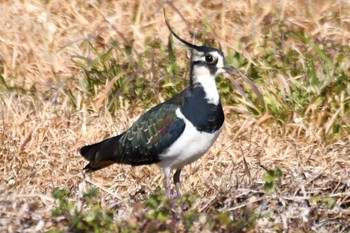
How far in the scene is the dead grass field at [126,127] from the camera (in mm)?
6402

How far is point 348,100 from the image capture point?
27.9 ft

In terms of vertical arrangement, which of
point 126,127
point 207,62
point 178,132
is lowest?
point 126,127

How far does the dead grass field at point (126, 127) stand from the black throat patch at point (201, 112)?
401 mm

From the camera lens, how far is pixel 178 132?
285 inches

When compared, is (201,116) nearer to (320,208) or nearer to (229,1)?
(320,208)

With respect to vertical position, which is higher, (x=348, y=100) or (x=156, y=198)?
(x=156, y=198)

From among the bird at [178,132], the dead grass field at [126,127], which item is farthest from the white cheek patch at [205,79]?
the dead grass field at [126,127]

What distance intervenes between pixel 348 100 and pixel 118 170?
187 centimetres

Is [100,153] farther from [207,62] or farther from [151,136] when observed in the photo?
[207,62]

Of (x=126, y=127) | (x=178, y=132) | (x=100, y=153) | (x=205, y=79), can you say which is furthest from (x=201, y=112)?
(x=126, y=127)

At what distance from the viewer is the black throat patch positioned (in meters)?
7.17

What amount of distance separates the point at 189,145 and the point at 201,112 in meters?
0.24

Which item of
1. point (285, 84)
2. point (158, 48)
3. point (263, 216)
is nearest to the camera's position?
point (263, 216)

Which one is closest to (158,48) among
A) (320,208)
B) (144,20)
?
(144,20)
